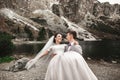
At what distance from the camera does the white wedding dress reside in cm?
1005

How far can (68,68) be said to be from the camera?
1005 centimetres

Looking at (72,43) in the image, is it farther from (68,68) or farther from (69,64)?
(68,68)

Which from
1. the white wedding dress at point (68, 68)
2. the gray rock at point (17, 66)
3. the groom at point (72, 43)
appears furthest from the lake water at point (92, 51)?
the white wedding dress at point (68, 68)

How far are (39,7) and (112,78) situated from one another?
183041 mm

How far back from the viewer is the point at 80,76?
1016 centimetres

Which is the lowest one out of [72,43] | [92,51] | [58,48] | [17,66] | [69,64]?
[92,51]

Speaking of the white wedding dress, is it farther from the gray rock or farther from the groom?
the gray rock

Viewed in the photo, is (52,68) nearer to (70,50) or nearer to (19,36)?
(70,50)

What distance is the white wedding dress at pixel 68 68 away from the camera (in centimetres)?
1005

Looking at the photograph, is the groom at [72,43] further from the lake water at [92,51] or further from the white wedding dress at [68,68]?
the lake water at [92,51]

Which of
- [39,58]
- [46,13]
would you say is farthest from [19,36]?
[39,58]

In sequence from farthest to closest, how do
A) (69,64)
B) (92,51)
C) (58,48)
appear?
(92,51), (58,48), (69,64)

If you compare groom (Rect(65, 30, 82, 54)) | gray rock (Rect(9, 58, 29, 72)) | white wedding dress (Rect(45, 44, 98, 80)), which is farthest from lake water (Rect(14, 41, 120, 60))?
white wedding dress (Rect(45, 44, 98, 80))

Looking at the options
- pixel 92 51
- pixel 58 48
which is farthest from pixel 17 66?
pixel 92 51
